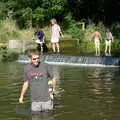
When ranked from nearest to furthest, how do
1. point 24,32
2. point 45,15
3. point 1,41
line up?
point 1,41
point 24,32
point 45,15

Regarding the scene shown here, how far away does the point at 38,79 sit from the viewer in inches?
426

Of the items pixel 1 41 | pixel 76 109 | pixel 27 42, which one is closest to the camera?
pixel 76 109

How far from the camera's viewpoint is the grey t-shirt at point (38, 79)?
10.7m

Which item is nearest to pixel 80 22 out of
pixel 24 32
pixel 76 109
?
pixel 24 32

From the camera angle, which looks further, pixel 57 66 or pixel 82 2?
pixel 82 2

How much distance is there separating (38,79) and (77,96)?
13.9ft

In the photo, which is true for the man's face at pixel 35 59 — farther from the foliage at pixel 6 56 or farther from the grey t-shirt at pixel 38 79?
the foliage at pixel 6 56

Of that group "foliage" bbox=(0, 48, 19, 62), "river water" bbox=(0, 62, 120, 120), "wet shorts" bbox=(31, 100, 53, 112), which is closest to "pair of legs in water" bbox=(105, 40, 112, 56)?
"foliage" bbox=(0, 48, 19, 62)

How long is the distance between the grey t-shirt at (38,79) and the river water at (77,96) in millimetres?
704

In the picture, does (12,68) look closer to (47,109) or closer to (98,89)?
(98,89)

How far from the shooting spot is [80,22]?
139 feet

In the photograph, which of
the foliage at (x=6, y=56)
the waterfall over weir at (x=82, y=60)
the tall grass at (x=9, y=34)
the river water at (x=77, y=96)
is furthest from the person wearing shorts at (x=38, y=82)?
the tall grass at (x=9, y=34)

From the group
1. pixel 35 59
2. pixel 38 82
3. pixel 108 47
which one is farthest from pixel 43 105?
pixel 108 47

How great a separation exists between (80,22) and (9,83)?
971 inches
